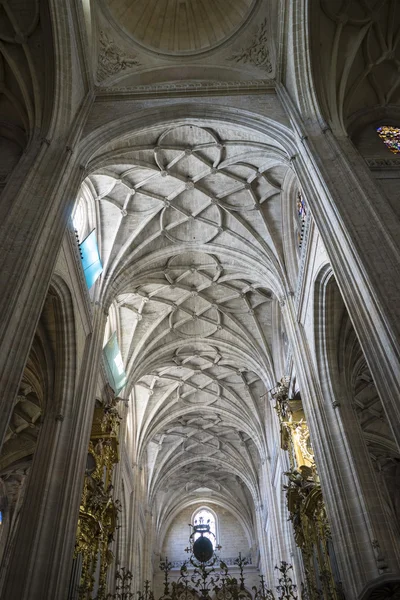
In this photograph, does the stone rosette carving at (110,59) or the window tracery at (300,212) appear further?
the window tracery at (300,212)

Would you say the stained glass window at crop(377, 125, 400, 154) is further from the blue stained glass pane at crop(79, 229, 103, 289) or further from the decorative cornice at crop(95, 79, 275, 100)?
the blue stained glass pane at crop(79, 229, 103, 289)

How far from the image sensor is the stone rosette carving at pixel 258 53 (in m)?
13.5

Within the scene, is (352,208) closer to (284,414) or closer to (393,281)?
(393,281)

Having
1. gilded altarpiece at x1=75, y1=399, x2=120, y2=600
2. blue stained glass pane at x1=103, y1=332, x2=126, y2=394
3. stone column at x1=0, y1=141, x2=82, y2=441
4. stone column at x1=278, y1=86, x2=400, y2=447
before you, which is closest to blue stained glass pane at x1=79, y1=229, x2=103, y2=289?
blue stained glass pane at x1=103, y1=332, x2=126, y2=394

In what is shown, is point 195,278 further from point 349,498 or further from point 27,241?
point 27,241

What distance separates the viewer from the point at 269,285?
53.6ft

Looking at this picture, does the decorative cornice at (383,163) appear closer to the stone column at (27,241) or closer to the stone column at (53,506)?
the stone column at (27,241)

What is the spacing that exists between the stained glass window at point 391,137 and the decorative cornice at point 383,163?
2.98 ft

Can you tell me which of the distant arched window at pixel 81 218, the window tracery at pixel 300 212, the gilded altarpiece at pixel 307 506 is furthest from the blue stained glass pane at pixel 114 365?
the window tracery at pixel 300 212

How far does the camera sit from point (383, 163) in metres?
10.5

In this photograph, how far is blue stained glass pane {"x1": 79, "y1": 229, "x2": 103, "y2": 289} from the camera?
550 inches

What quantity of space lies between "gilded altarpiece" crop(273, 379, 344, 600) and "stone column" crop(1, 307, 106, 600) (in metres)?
4.69

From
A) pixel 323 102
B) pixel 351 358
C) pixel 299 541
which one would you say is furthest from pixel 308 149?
pixel 299 541

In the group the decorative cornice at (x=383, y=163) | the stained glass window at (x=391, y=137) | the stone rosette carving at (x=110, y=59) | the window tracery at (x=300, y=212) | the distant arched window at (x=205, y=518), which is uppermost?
the stone rosette carving at (x=110, y=59)
